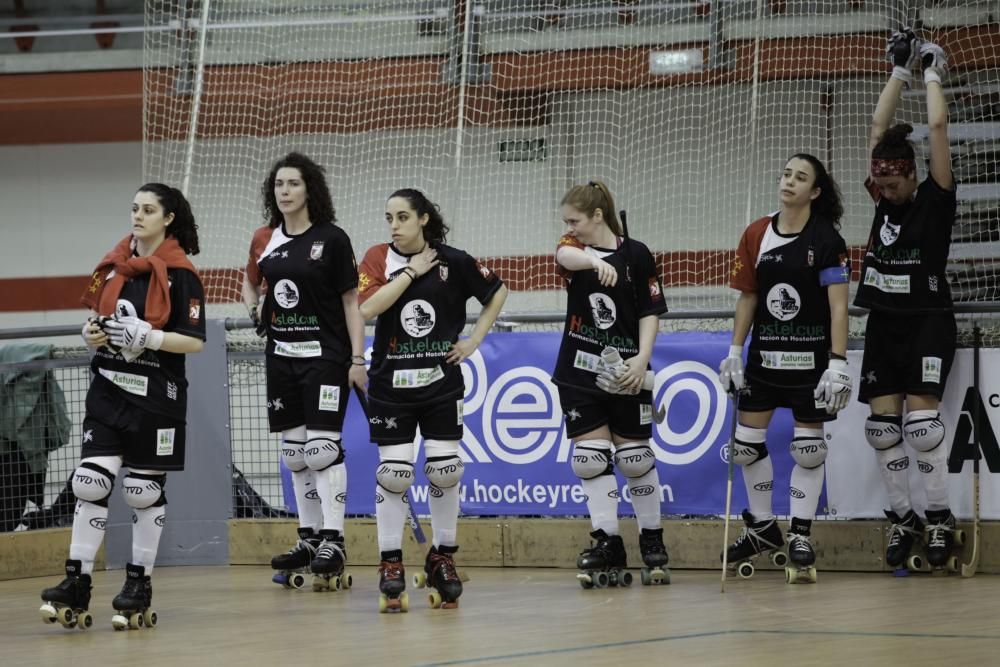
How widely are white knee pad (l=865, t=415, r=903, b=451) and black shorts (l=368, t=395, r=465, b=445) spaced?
2105 mm

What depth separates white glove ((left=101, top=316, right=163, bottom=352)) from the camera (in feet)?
18.8

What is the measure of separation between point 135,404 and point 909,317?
369cm

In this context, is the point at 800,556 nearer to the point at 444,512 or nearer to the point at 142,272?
the point at 444,512

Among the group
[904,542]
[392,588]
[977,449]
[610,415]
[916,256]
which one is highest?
[916,256]

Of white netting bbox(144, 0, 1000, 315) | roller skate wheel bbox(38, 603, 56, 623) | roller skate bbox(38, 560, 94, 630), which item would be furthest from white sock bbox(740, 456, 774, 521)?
white netting bbox(144, 0, 1000, 315)

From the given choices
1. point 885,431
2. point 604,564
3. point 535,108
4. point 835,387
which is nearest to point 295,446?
point 604,564

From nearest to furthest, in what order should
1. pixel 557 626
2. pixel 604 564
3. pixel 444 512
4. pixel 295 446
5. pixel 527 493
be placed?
1. pixel 557 626
2. pixel 444 512
3. pixel 604 564
4. pixel 295 446
5. pixel 527 493

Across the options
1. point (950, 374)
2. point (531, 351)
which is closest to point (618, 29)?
point (531, 351)

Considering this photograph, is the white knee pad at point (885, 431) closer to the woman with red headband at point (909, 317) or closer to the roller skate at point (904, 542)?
the woman with red headband at point (909, 317)

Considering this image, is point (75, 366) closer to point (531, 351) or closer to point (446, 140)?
point (531, 351)

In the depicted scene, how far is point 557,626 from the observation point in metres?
5.61

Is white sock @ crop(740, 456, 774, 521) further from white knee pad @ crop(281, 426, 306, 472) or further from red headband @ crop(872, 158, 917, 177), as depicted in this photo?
white knee pad @ crop(281, 426, 306, 472)

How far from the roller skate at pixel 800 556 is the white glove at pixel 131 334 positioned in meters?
3.15

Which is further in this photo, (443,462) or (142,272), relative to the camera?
(443,462)
